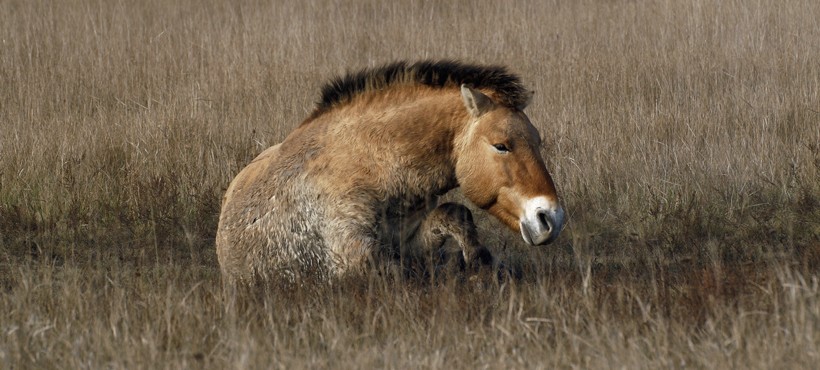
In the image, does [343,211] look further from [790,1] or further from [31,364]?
[790,1]

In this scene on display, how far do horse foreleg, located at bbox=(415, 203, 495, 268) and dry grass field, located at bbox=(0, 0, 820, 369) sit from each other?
1.16 feet

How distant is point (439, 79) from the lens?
260 inches

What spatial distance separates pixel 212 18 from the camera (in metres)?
14.6

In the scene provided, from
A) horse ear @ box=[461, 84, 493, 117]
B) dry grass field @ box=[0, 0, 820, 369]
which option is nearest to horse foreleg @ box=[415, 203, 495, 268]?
dry grass field @ box=[0, 0, 820, 369]

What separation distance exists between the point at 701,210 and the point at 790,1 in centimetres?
576

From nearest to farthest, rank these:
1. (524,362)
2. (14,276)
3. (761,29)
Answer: (524,362) → (14,276) → (761,29)

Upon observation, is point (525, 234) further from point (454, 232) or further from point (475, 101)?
point (475, 101)

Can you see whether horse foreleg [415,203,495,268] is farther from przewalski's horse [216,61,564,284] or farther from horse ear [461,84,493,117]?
horse ear [461,84,493,117]

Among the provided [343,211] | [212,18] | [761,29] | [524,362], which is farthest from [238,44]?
[524,362]

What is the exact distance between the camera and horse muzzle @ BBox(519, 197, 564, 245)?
5824 millimetres

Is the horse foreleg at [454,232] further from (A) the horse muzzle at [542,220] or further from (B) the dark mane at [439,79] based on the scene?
(B) the dark mane at [439,79]

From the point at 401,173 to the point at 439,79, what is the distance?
0.65 m

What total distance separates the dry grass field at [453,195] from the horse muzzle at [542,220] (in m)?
0.25

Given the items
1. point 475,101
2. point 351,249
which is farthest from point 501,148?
point 351,249
